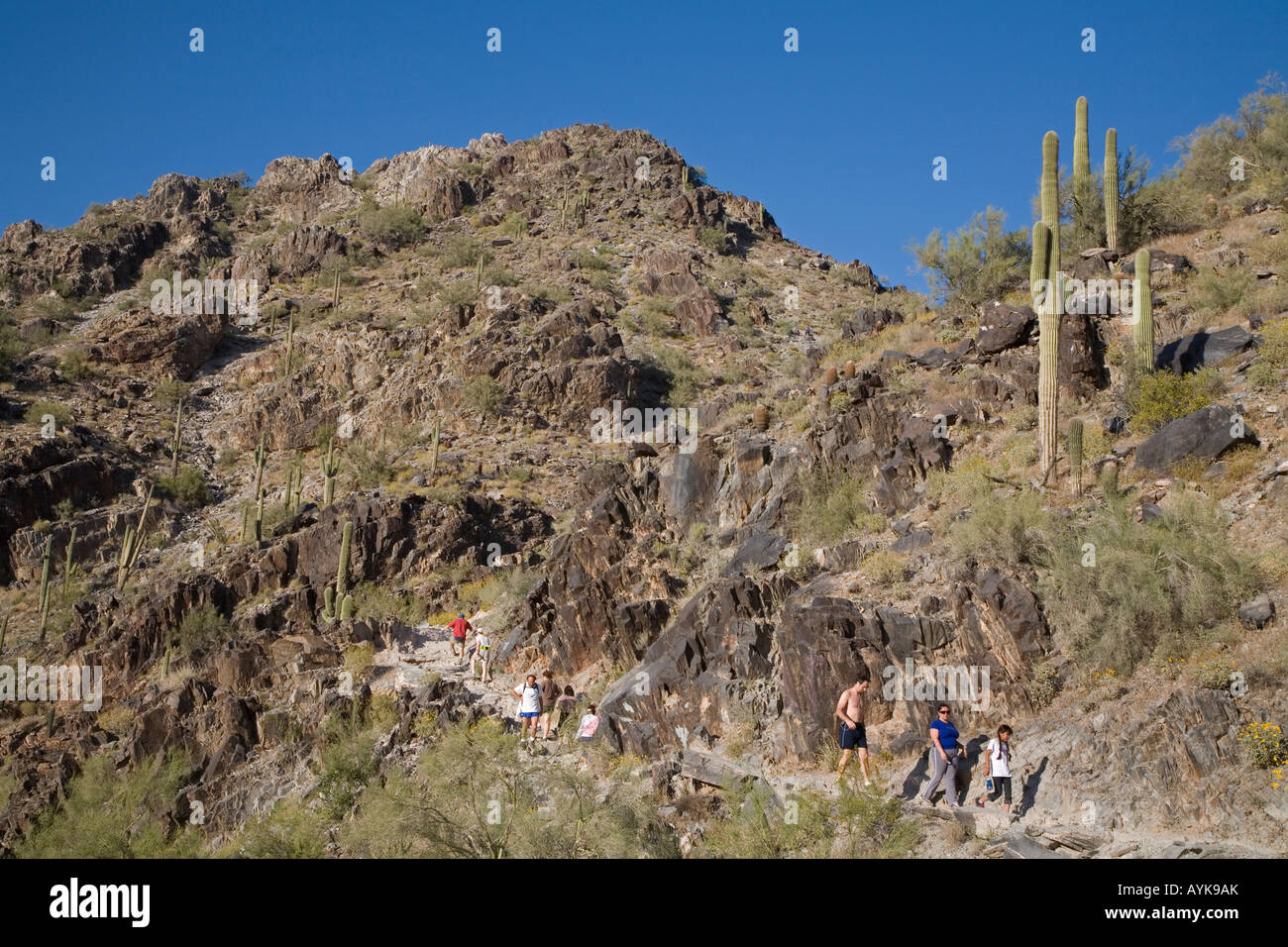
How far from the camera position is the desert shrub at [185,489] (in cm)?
3494

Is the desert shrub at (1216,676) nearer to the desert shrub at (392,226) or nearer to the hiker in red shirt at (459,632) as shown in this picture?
the hiker in red shirt at (459,632)

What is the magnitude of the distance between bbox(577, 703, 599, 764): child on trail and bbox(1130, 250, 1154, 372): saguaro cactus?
11.8 meters

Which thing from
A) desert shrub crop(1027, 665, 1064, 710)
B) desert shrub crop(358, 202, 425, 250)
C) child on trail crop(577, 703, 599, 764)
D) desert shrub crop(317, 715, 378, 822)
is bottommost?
desert shrub crop(317, 715, 378, 822)

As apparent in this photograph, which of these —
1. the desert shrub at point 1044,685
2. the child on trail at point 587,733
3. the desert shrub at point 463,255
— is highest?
the desert shrub at point 463,255

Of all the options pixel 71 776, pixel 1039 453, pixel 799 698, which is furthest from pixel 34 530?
pixel 1039 453

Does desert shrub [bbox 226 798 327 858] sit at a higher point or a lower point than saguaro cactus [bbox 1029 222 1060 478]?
lower

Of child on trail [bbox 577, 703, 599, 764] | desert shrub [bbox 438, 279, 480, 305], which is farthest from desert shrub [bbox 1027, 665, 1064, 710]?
desert shrub [bbox 438, 279, 480, 305]

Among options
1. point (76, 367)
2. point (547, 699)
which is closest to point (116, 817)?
point (547, 699)

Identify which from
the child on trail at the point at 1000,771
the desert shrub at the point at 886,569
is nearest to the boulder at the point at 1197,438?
the desert shrub at the point at 886,569

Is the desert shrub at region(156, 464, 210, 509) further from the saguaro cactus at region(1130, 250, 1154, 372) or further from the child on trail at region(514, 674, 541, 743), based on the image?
the saguaro cactus at region(1130, 250, 1154, 372)

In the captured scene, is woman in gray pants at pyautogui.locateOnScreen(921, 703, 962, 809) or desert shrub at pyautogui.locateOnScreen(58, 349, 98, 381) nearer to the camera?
woman in gray pants at pyautogui.locateOnScreen(921, 703, 962, 809)

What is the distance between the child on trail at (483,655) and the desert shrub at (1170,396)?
13.4m

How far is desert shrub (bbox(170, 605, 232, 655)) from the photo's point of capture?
987 inches
